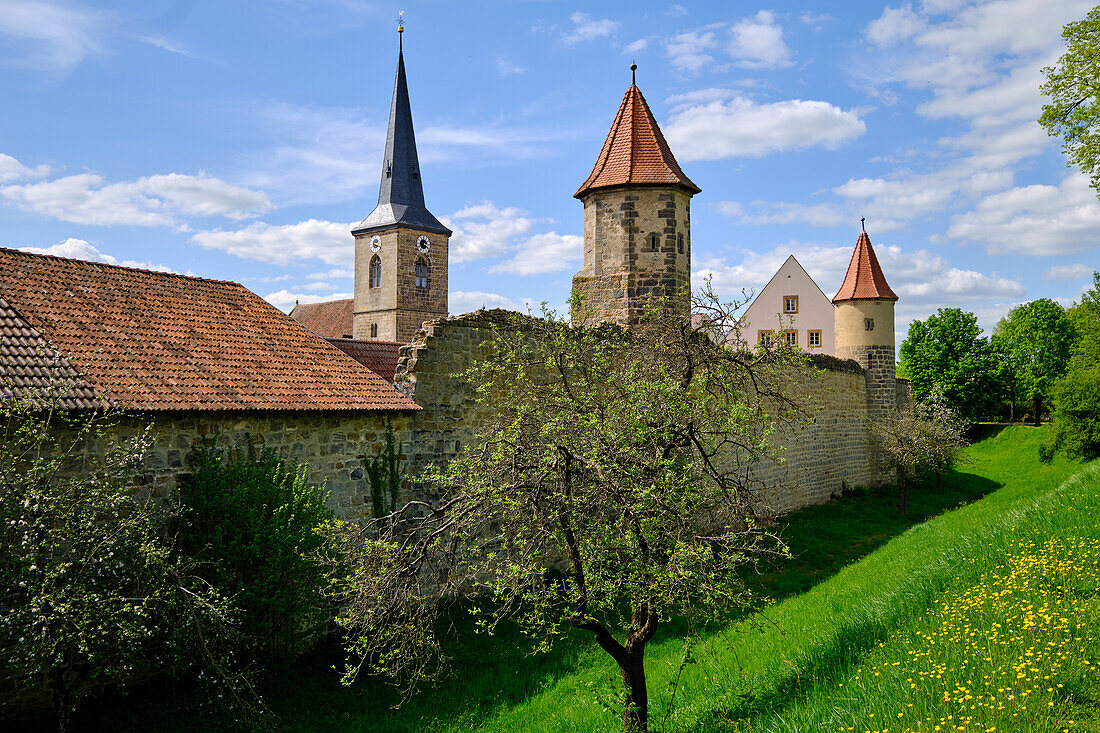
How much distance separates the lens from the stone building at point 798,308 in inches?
1483

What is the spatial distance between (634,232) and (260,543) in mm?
9779

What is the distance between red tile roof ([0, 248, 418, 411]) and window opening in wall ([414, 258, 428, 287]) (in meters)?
34.9

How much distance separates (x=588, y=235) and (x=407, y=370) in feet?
19.6

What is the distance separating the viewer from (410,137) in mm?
46281

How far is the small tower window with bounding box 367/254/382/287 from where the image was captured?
155 ft

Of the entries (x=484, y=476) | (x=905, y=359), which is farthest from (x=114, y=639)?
(x=905, y=359)

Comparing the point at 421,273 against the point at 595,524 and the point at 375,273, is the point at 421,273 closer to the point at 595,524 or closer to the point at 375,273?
the point at 375,273

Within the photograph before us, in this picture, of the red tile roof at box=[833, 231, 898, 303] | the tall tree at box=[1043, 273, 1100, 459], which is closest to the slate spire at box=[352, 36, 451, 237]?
the red tile roof at box=[833, 231, 898, 303]

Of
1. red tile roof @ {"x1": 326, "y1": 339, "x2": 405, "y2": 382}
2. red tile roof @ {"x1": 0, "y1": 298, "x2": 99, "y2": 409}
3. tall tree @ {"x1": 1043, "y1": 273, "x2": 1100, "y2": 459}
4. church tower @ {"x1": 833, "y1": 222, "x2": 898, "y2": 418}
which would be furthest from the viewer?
tall tree @ {"x1": 1043, "y1": 273, "x2": 1100, "y2": 459}

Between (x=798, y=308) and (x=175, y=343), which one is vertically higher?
(x=798, y=308)

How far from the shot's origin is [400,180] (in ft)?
154

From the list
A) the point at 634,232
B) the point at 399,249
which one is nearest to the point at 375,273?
the point at 399,249

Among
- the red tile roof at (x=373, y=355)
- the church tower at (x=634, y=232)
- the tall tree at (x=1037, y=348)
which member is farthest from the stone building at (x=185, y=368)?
the tall tree at (x=1037, y=348)

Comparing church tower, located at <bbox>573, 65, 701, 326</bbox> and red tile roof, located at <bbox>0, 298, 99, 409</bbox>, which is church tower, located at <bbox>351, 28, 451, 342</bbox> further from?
red tile roof, located at <bbox>0, 298, 99, 409</bbox>
